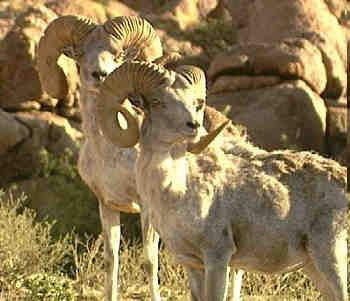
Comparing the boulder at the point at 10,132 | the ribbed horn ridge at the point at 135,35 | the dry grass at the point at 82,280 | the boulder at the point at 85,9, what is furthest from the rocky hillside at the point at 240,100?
the ribbed horn ridge at the point at 135,35

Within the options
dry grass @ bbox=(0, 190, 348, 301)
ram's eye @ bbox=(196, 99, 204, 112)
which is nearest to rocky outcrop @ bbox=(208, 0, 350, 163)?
dry grass @ bbox=(0, 190, 348, 301)

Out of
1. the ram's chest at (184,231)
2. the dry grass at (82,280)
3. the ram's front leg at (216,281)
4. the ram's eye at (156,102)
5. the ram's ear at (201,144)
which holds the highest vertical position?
the ram's eye at (156,102)

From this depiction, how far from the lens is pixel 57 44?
27.5 feet

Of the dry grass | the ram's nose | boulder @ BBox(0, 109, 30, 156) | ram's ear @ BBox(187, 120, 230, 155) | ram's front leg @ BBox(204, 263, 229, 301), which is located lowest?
boulder @ BBox(0, 109, 30, 156)

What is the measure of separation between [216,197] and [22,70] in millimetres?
10076

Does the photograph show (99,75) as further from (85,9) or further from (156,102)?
(85,9)

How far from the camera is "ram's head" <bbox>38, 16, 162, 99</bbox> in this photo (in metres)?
7.91

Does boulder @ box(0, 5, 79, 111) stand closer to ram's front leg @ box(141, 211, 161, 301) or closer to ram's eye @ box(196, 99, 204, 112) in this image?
ram's front leg @ box(141, 211, 161, 301)

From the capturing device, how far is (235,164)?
6.31m

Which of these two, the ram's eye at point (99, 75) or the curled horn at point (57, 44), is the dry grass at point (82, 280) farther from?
the ram's eye at point (99, 75)

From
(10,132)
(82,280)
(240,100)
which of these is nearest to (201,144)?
(82,280)

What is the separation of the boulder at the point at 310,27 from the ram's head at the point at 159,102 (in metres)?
11.1

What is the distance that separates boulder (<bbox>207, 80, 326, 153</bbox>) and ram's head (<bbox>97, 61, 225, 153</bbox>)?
9043 millimetres

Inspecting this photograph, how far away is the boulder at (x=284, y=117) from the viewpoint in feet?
49.4
